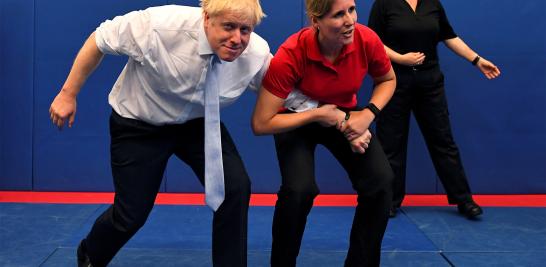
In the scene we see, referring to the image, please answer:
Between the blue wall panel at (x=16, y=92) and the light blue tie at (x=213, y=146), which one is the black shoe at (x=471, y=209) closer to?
the light blue tie at (x=213, y=146)

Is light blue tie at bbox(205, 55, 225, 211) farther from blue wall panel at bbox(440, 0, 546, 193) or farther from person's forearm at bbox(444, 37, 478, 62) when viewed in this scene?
blue wall panel at bbox(440, 0, 546, 193)

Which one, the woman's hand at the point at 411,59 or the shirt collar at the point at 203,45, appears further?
the woman's hand at the point at 411,59

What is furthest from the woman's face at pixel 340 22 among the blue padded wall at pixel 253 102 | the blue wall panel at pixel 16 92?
the blue wall panel at pixel 16 92

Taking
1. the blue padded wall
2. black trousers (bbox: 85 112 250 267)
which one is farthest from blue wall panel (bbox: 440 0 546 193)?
black trousers (bbox: 85 112 250 267)

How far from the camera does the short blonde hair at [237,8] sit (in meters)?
2.29

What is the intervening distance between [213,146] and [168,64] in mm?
370

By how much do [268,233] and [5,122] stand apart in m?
2.06

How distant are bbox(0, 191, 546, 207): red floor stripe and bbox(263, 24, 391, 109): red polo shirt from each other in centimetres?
169

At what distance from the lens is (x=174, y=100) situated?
2.56 metres

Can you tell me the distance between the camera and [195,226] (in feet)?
12.1

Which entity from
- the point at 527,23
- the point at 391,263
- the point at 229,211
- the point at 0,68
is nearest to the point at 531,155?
the point at 527,23

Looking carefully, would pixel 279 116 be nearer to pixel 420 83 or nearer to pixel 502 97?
pixel 420 83

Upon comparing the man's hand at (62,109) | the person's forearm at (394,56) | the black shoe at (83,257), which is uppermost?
the person's forearm at (394,56)

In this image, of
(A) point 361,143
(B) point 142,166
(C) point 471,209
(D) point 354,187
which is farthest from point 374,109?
(C) point 471,209
